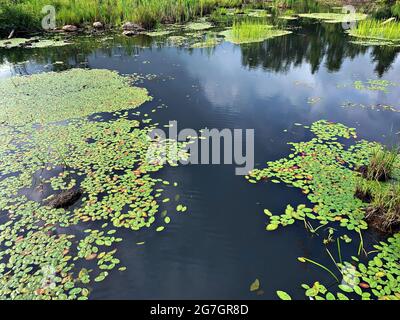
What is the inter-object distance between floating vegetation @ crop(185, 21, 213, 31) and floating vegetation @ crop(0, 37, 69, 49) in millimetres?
6555

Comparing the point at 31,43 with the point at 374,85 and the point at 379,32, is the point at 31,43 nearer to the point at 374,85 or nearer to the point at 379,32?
the point at 374,85

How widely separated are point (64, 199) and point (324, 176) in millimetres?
3886

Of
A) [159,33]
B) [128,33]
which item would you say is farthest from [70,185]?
[159,33]

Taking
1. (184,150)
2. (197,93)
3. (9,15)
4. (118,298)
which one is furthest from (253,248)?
(9,15)

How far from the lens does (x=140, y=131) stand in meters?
6.05

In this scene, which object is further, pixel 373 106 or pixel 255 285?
pixel 373 106

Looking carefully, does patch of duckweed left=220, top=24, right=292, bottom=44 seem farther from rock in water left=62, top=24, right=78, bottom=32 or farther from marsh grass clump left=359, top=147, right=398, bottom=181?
marsh grass clump left=359, top=147, right=398, bottom=181

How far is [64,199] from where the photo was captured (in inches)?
162

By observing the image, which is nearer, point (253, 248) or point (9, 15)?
point (253, 248)

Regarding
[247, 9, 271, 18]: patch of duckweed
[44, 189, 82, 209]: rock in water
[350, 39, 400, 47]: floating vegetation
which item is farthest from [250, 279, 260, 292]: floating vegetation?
[247, 9, 271, 18]: patch of duckweed
